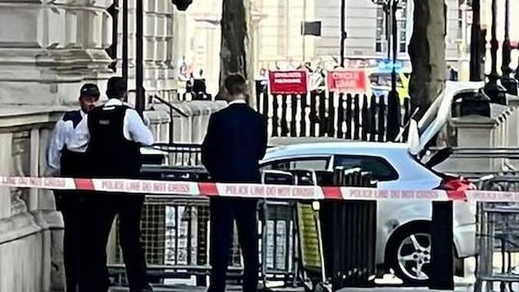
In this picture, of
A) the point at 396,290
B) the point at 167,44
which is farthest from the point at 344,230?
the point at 167,44

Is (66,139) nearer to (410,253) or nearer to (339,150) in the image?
(339,150)

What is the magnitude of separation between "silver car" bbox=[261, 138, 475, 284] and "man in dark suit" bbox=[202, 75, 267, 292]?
2.67 meters

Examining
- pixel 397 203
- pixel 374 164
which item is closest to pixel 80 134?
pixel 374 164

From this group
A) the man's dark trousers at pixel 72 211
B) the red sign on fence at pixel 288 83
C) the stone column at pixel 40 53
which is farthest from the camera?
the red sign on fence at pixel 288 83

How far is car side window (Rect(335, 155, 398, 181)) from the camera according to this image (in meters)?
15.3

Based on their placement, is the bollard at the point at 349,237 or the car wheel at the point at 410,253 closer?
the bollard at the point at 349,237

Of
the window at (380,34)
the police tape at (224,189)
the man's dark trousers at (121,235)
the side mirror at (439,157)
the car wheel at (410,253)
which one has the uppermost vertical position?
the window at (380,34)

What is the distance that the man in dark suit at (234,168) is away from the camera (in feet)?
40.2

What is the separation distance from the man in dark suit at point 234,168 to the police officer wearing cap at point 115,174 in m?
0.59

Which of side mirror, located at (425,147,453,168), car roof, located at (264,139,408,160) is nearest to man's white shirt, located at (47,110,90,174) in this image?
car roof, located at (264,139,408,160)

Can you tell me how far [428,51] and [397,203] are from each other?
12.5m

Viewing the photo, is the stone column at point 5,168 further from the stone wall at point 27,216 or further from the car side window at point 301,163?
the car side window at point 301,163

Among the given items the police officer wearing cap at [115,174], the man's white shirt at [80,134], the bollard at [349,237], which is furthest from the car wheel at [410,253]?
the man's white shirt at [80,134]

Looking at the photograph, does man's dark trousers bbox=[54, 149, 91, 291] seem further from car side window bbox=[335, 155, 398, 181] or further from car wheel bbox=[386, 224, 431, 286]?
car wheel bbox=[386, 224, 431, 286]
